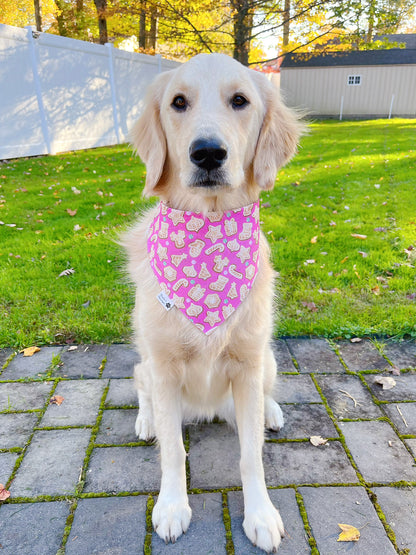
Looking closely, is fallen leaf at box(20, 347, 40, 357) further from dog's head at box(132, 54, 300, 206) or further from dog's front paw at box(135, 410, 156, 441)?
dog's head at box(132, 54, 300, 206)

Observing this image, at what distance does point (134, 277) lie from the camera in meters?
2.30

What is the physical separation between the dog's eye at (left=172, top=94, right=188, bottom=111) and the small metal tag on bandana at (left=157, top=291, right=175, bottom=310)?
869 millimetres

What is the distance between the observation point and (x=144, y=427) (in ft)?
7.45

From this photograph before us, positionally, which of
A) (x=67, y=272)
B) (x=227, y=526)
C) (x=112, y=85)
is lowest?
(x=227, y=526)

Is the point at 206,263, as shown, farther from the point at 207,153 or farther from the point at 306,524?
the point at 306,524

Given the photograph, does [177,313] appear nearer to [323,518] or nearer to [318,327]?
[323,518]

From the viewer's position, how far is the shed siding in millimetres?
24188

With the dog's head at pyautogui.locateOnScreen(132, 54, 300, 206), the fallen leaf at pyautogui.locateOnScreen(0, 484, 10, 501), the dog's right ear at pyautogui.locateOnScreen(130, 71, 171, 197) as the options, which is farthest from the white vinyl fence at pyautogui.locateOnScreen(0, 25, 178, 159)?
the fallen leaf at pyautogui.locateOnScreen(0, 484, 10, 501)

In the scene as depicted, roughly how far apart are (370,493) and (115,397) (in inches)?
59.6

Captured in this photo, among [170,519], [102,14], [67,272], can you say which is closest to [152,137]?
[170,519]

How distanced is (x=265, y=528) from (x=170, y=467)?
0.49 meters

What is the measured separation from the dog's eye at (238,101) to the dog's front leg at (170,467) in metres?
1.32

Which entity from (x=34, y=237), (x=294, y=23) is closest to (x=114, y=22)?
(x=294, y=23)

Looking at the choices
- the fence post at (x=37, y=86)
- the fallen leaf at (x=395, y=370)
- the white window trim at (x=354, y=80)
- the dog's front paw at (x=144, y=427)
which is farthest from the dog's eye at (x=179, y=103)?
the white window trim at (x=354, y=80)
